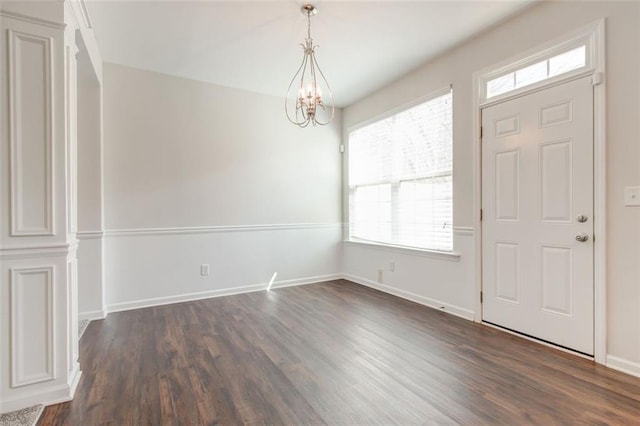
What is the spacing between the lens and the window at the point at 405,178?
359 cm

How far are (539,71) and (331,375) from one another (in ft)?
9.68

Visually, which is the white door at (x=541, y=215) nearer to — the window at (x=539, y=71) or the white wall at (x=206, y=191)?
the window at (x=539, y=71)

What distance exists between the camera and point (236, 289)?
437 cm

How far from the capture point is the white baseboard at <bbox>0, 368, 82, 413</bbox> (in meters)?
1.82

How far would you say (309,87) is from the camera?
9.12 feet

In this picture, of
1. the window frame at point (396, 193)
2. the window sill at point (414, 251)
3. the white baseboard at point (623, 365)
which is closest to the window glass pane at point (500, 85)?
the window frame at point (396, 193)

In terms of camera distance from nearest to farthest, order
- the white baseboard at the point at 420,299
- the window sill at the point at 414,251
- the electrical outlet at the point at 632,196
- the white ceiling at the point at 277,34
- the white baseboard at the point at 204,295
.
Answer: the electrical outlet at the point at 632,196
the white ceiling at the point at 277,34
the white baseboard at the point at 420,299
the window sill at the point at 414,251
the white baseboard at the point at 204,295

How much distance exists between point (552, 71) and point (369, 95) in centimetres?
242

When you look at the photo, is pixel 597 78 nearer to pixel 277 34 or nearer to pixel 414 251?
pixel 414 251

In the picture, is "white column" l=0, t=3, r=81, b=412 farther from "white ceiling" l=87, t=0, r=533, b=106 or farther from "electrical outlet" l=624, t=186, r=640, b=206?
"electrical outlet" l=624, t=186, r=640, b=206

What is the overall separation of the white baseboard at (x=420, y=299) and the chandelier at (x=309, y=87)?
230 cm

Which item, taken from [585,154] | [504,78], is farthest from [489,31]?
[585,154]

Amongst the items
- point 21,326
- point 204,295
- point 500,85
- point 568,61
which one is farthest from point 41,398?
point 568,61

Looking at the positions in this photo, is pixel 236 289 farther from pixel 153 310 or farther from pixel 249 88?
pixel 249 88
